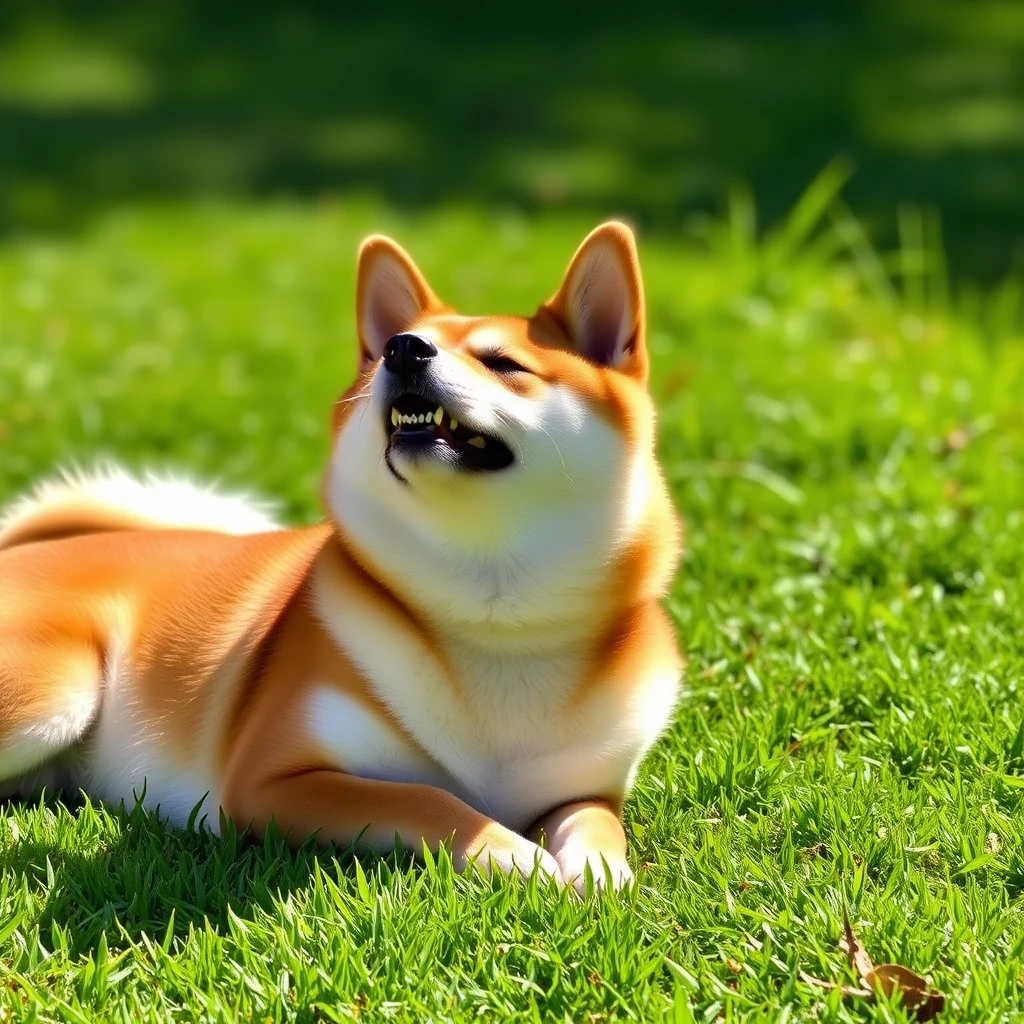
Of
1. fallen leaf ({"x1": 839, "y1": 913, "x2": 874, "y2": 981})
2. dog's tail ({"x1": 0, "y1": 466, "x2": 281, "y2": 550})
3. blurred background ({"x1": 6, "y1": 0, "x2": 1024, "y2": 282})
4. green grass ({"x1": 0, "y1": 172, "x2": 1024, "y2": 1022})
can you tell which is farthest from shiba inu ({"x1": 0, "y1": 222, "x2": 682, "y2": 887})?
blurred background ({"x1": 6, "y1": 0, "x2": 1024, "y2": 282})

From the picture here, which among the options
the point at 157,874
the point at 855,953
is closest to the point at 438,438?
the point at 157,874

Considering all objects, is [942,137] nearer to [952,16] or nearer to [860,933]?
[952,16]

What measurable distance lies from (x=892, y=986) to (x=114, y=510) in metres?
2.32

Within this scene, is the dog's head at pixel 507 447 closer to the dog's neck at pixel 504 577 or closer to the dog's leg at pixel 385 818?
the dog's neck at pixel 504 577

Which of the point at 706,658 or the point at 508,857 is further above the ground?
the point at 508,857

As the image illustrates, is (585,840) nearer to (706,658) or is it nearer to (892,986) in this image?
(892,986)

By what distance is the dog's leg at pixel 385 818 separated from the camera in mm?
2875

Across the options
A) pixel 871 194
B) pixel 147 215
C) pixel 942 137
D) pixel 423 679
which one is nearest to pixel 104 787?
pixel 423 679

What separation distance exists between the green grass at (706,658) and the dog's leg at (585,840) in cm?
9

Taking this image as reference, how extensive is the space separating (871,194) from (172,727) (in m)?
6.93

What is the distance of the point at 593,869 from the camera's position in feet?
9.53

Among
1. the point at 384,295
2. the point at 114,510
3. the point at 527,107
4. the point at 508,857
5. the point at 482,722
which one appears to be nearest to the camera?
the point at 508,857

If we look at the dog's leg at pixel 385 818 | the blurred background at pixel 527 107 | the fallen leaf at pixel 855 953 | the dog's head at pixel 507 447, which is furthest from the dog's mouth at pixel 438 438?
the blurred background at pixel 527 107

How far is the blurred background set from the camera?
30.8ft
